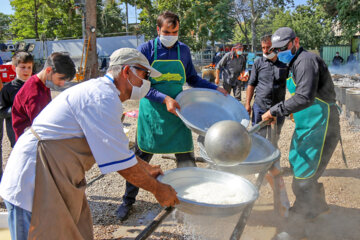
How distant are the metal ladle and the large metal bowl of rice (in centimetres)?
21

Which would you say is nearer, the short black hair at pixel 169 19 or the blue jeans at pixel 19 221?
the blue jeans at pixel 19 221

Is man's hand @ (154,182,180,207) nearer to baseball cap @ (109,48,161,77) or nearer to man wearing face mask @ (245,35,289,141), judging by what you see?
baseball cap @ (109,48,161,77)

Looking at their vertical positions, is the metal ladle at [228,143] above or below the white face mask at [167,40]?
below

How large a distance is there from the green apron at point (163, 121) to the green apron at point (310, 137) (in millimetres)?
1098

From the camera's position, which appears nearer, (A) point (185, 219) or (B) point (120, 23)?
(A) point (185, 219)

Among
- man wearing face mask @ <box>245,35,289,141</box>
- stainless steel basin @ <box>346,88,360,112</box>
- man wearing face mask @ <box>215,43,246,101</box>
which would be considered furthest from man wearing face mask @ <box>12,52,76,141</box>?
man wearing face mask @ <box>215,43,246,101</box>

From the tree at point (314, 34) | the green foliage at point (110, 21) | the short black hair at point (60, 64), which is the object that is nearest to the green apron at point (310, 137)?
the short black hair at point (60, 64)

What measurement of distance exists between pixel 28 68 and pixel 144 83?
2.26 metres

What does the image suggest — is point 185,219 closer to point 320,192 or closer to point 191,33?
point 320,192

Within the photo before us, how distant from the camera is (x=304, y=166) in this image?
2646 mm

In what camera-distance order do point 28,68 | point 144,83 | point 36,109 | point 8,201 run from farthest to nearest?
point 28,68, point 36,109, point 144,83, point 8,201

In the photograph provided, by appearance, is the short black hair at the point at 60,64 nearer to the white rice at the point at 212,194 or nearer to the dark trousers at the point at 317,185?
the white rice at the point at 212,194

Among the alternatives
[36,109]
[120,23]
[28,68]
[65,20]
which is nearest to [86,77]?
[28,68]

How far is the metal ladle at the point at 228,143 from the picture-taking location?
1887 mm
